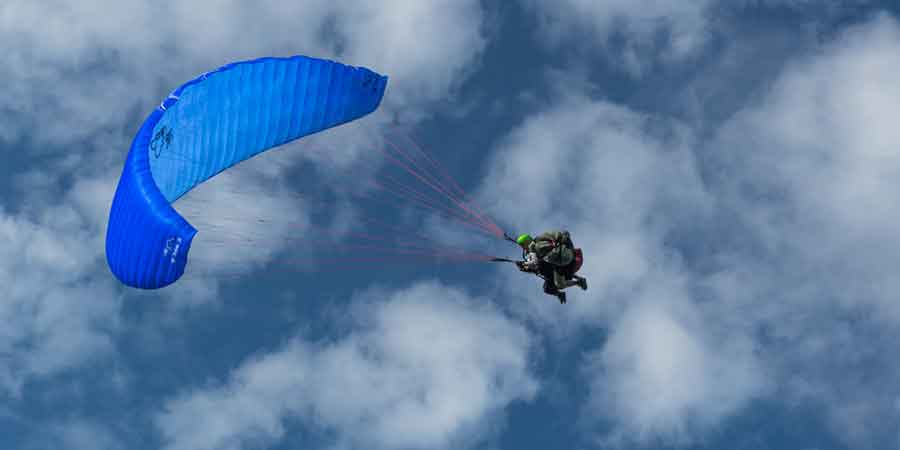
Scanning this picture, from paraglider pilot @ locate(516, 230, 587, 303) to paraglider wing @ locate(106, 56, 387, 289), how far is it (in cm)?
544

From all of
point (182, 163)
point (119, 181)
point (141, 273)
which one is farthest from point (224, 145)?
point (141, 273)

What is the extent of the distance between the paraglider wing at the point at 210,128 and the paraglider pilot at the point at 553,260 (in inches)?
214

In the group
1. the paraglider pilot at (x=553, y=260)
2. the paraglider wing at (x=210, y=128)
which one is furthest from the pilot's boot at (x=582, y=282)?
the paraglider wing at (x=210, y=128)

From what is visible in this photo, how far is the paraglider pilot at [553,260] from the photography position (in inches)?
910

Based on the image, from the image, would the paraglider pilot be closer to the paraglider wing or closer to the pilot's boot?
the pilot's boot

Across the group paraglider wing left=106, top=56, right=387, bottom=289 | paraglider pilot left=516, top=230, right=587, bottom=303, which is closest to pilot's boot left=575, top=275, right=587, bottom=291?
paraglider pilot left=516, top=230, right=587, bottom=303

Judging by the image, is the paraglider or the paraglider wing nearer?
the paraglider wing

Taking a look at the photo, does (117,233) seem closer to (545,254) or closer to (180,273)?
(180,273)

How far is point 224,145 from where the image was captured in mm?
23719

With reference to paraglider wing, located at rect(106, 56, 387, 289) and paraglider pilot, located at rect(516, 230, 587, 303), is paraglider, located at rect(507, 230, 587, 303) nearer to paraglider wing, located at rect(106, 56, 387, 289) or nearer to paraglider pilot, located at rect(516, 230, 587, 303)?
paraglider pilot, located at rect(516, 230, 587, 303)

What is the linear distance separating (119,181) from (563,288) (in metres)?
10.0

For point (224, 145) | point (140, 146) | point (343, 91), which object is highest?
point (343, 91)

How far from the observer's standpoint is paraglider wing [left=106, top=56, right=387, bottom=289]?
66.7ft

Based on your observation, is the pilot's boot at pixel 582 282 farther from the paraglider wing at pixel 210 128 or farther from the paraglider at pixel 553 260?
the paraglider wing at pixel 210 128
